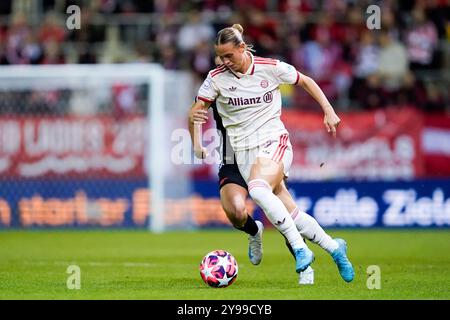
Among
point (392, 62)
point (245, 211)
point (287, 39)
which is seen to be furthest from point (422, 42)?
point (245, 211)

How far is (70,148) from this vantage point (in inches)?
773

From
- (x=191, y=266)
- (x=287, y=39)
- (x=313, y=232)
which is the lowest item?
(x=191, y=266)

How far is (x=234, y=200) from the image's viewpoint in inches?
409

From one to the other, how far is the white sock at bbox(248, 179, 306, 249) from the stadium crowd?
11.2 meters

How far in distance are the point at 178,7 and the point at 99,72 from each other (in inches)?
179

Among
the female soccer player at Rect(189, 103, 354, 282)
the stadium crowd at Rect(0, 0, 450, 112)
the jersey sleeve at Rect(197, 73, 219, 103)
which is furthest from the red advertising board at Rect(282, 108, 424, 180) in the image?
the jersey sleeve at Rect(197, 73, 219, 103)

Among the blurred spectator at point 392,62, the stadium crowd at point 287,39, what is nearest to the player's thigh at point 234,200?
the stadium crowd at point 287,39

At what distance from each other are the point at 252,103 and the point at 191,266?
9.58 feet

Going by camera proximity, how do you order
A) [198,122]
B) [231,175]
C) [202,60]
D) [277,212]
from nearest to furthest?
[277,212], [198,122], [231,175], [202,60]

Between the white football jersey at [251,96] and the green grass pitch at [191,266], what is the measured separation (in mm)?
1406

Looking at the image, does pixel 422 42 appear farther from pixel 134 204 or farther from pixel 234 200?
pixel 234 200

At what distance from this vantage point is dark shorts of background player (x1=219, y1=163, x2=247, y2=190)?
10.5m
